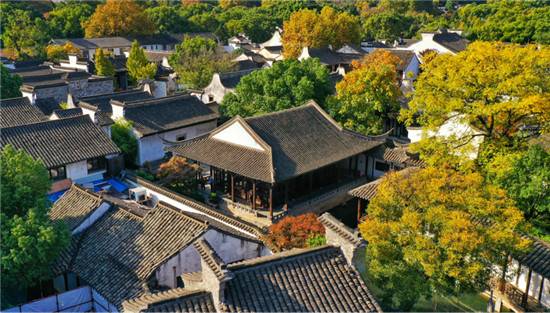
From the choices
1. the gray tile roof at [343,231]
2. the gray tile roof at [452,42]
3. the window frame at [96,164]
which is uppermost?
the gray tile roof at [343,231]

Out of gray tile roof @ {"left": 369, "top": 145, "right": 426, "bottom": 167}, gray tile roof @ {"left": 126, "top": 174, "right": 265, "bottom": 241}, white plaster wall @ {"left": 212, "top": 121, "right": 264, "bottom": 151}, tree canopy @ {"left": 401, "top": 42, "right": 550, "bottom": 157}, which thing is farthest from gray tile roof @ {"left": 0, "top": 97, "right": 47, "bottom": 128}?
tree canopy @ {"left": 401, "top": 42, "right": 550, "bottom": 157}

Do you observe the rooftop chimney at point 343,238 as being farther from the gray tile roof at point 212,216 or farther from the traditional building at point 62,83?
the traditional building at point 62,83

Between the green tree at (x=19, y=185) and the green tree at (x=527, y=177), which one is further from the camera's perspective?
the green tree at (x=527, y=177)

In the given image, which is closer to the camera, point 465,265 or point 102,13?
point 465,265

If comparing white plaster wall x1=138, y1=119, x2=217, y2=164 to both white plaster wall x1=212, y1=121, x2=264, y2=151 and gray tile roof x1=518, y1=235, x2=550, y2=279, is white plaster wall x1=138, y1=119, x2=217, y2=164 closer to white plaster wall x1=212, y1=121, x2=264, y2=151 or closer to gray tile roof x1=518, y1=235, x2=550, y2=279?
white plaster wall x1=212, y1=121, x2=264, y2=151

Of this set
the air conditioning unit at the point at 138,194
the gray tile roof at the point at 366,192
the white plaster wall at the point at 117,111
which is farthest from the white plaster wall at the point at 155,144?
the gray tile roof at the point at 366,192

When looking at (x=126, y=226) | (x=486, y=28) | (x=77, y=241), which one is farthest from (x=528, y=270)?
(x=486, y=28)

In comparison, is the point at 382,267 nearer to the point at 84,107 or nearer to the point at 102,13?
the point at 84,107
